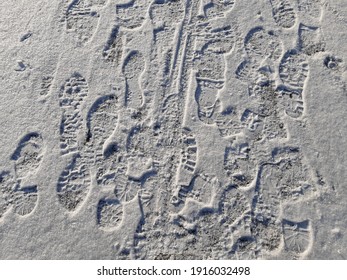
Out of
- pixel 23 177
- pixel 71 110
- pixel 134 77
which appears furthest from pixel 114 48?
pixel 23 177

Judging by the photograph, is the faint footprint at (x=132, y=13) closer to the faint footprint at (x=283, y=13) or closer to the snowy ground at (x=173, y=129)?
the snowy ground at (x=173, y=129)

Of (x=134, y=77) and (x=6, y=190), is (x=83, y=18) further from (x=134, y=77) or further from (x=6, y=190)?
(x=6, y=190)

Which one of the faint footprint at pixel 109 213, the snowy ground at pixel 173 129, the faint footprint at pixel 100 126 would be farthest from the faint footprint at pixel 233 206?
the faint footprint at pixel 100 126

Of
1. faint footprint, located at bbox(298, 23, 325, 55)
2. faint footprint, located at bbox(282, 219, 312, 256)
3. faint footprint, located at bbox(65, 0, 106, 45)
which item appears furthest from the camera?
faint footprint, located at bbox(65, 0, 106, 45)

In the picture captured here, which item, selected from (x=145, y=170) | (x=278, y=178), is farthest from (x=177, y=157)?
(x=278, y=178)

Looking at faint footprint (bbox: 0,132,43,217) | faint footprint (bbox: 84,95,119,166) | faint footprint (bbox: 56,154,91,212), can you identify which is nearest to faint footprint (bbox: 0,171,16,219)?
faint footprint (bbox: 0,132,43,217)

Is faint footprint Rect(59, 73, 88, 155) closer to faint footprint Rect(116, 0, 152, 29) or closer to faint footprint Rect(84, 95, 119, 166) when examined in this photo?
faint footprint Rect(84, 95, 119, 166)

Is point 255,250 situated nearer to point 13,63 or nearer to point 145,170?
point 145,170

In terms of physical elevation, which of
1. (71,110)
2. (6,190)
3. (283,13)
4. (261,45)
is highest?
(283,13)
